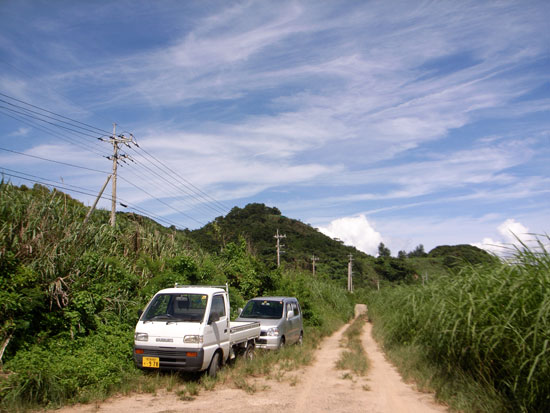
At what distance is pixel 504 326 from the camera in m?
6.35

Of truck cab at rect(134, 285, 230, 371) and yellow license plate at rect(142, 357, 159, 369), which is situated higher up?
truck cab at rect(134, 285, 230, 371)

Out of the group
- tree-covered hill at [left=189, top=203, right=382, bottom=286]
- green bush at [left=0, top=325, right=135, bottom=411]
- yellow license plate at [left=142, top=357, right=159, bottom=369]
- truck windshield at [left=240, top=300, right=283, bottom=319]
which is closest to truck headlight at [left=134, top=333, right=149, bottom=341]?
yellow license plate at [left=142, top=357, right=159, bottom=369]

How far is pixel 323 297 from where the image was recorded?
1260 inches

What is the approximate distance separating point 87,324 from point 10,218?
3089 mm

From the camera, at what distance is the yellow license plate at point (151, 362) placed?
28.0 ft

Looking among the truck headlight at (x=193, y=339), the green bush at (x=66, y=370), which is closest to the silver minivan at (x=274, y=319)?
the truck headlight at (x=193, y=339)

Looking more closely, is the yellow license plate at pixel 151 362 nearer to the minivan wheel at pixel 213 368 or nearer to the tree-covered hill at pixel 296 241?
the minivan wheel at pixel 213 368

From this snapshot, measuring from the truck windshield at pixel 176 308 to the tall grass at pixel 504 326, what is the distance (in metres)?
4.95

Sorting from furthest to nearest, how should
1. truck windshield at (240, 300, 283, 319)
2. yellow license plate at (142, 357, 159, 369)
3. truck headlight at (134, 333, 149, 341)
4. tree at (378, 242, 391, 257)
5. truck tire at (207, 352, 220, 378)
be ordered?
tree at (378, 242, 391, 257)
truck windshield at (240, 300, 283, 319)
truck tire at (207, 352, 220, 378)
truck headlight at (134, 333, 149, 341)
yellow license plate at (142, 357, 159, 369)

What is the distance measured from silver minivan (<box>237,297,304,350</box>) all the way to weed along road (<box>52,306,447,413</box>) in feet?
8.30

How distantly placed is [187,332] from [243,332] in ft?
7.88

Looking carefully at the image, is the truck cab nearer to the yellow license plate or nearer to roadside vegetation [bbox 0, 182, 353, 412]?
the yellow license plate

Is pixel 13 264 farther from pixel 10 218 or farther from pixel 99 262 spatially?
pixel 99 262

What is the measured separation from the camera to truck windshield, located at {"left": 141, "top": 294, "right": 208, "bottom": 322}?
9.28 metres
